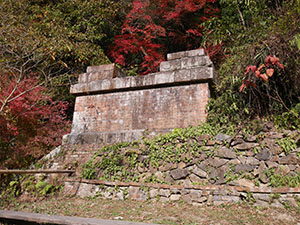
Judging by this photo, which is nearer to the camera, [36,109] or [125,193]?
[125,193]

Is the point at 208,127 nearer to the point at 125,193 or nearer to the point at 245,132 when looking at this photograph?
the point at 245,132

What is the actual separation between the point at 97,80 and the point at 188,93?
3.04m

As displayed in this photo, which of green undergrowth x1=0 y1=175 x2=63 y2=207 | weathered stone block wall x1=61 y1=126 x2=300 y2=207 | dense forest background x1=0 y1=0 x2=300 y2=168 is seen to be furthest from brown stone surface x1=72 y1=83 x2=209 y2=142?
green undergrowth x1=0 y1=175 x2=63 y2=207

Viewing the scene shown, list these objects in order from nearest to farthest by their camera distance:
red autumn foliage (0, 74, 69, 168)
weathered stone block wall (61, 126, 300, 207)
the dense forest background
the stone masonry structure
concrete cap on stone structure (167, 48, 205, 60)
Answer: weathered stone block wall (61, 126, 300, 207)
the stone masonry structure
the dense forest background
concrete cap on stone structure (167, 48, 205, 60)
red autumn foliage (0, 74, 69, 168)

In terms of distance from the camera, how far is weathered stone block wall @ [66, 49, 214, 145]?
19.9 feet

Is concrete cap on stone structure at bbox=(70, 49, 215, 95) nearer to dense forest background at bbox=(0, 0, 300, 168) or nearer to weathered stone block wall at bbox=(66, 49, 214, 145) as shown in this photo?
weathered stone block wall at bbox=(66, 49, 214, 145)

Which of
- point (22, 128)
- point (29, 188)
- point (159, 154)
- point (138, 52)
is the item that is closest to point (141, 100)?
point (159, 154)

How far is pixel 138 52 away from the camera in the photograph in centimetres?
1151

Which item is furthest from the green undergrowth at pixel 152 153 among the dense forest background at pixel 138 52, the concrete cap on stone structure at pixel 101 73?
the concrete cap on stone structure at pixel 101 73

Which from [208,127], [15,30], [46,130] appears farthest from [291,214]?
[15,30]

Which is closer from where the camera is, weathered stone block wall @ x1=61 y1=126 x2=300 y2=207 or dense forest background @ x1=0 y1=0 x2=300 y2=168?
weathered stone block wall @ x1=61 y1=126 x2=300 y2=207

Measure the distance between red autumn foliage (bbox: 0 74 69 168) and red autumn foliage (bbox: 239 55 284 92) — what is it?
6.10m

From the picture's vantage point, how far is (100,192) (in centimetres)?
525

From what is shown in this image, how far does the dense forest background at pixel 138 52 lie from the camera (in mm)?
5113
